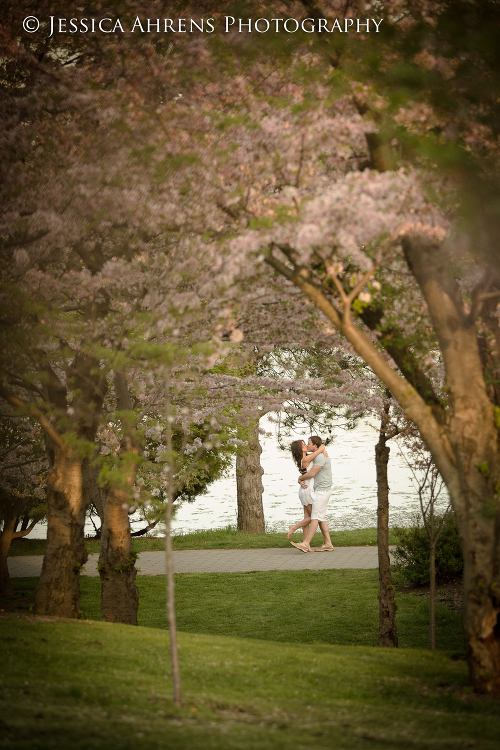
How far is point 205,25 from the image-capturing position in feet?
23.3

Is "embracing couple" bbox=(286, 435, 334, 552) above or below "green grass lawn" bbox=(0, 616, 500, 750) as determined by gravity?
above

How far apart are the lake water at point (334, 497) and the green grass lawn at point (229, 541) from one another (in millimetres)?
991

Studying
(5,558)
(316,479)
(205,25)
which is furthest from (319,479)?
(205,25)

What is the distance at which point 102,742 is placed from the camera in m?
3.56

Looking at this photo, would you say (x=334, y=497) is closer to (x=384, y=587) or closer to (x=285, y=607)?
(x=285, y=607)

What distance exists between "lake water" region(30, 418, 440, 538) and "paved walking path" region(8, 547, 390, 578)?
2915 millimetres

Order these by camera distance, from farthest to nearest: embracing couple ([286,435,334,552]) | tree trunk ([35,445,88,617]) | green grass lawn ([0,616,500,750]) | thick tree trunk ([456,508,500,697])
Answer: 1. embracing couple ([286,435,334,552])
2. tree trunk ([35,445,88,617])
3. thick tree trunk ([456,508,500,697])
4. green grass lawn ([0,616,500,750])

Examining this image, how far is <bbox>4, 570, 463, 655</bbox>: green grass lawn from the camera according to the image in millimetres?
9656

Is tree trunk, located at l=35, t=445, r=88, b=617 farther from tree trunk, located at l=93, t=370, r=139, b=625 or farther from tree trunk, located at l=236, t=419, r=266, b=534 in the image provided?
tree trunk, located at l=236, t=419, r=266, b=534

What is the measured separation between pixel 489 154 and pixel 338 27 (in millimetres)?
1988

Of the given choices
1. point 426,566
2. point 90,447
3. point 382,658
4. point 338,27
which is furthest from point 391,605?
point 338,27

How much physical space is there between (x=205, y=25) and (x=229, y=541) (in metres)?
14.4

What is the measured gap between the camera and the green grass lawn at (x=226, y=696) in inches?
A: 148

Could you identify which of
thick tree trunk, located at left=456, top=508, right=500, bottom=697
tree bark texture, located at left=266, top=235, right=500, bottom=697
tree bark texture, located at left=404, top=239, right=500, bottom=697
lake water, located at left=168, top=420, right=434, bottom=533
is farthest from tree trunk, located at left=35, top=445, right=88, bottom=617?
lake water, located at left=168, top=420, right=434, bottom=533
